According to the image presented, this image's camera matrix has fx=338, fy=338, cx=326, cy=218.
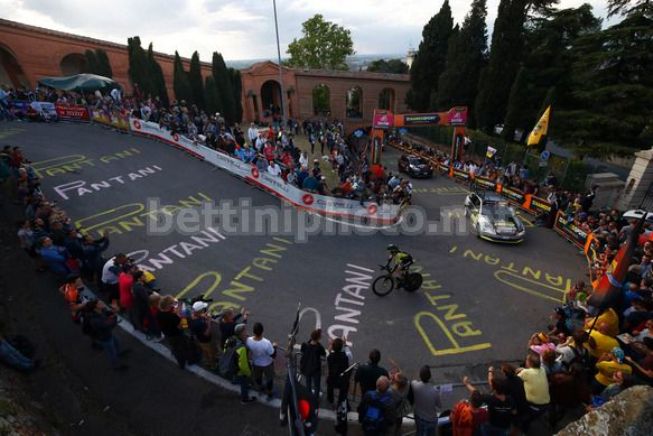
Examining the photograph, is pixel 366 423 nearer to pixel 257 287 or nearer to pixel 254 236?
pixel 257 287

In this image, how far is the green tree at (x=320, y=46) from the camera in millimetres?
59938

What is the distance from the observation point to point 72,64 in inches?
1363

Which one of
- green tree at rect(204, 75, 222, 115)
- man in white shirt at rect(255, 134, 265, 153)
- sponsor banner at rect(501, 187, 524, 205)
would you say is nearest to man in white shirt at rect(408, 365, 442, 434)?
sponsor banner at rect(501, 187, 524, 205)

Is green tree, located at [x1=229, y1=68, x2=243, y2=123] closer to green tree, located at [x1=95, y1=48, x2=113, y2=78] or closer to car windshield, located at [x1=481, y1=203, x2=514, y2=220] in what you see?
green tree, located at [x1=95, y1=48, x2=113, y2=78]

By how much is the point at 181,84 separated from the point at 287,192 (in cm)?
2576

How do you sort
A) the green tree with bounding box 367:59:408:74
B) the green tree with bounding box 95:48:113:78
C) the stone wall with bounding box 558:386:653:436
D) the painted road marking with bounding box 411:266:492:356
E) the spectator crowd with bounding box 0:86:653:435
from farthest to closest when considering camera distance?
the green tree with bounding box 367:59:408:74
the green tree with bounding box 95:48:113:78
the painted road marking with bounding box 411:266:492:356
the spectator crowd with bounding box 0:86:653:435
the stone wall with bounding box 558:386:653:436

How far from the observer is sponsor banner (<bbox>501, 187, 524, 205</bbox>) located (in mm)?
18377

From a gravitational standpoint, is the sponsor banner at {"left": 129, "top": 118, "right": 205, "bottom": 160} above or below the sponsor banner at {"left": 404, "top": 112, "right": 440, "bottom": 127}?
below

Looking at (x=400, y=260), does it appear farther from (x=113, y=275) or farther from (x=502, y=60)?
(x=502, y=60)

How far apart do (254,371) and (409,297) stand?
554cm

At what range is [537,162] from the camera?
2219cm

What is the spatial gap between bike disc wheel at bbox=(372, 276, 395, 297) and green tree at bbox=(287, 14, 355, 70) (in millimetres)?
58616

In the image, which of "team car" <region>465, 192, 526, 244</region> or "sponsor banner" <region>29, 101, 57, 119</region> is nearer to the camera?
"team car" <region>465, 192, 526, 244</region>

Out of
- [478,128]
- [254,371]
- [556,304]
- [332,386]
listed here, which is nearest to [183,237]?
[254,371]
